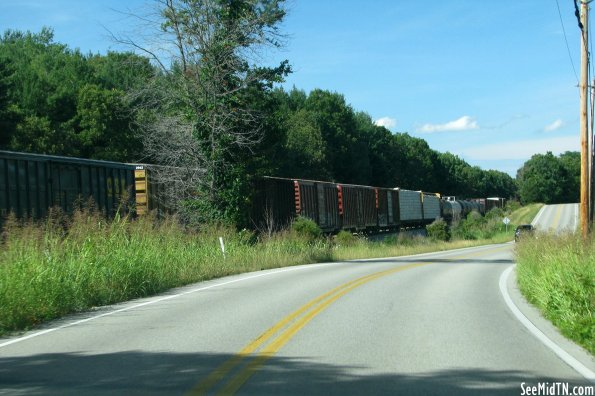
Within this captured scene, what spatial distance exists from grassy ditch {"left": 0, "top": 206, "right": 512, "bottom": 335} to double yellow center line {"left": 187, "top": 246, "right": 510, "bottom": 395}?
13.9 feet

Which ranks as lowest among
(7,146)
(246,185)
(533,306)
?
(533,306)

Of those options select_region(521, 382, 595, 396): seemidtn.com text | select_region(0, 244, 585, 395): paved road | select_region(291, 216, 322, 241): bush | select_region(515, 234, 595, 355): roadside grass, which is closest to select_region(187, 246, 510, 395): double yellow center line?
select_region(0, 244, 585, 395): paved road

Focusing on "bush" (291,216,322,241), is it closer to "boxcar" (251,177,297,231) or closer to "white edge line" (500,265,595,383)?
"boxcar" (251,177,297,231)

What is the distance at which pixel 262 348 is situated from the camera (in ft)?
29.0

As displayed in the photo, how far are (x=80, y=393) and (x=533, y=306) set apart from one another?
9.55 m

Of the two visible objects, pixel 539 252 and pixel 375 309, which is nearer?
pixel 375 309

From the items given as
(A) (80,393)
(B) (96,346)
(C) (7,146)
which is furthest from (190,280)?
(C) (7,146)

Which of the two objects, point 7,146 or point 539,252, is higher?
point 7,146

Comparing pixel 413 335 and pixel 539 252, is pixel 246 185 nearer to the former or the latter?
pixel 539 252

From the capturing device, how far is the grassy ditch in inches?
468

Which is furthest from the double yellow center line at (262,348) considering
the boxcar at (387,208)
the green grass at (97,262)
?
the boxcar at (387,208)

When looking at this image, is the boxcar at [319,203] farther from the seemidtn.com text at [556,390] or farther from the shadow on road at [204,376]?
the seemidtn.com text at [556,390]

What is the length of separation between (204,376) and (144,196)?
19.9 metres

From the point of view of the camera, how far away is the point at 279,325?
35.0ft
